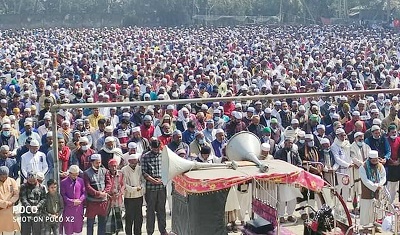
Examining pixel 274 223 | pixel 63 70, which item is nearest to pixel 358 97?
pixel 274 223

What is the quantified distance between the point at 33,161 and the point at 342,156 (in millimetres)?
4986

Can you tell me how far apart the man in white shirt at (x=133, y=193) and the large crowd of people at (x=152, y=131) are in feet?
0.05

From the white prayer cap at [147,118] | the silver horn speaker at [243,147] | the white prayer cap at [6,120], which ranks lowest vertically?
the white prayer cap at [6,120]

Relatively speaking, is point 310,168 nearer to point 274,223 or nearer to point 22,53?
point 274,223

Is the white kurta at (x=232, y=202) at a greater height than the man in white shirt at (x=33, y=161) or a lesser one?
lesser

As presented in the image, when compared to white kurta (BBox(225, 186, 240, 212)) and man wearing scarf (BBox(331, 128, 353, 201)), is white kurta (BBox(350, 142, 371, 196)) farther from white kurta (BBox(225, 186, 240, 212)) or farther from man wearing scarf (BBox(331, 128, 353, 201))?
white kurta (BBox(225, 186, 240, 212))

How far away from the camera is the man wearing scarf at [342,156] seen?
40.2 ft

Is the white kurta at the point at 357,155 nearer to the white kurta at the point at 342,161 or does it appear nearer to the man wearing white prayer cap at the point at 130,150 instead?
the white kurta at the point at 342,161

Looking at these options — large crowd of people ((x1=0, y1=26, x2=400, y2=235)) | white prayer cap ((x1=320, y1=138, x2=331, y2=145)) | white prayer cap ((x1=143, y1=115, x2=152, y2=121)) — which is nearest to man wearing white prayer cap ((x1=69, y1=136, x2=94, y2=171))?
large crowd of people ((x1=0, y1=26, x2=400, y2=235))

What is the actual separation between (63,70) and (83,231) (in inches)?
532

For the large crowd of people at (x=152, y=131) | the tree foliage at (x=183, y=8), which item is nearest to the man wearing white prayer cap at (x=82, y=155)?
the large crowd of people at (x=152, y=131)

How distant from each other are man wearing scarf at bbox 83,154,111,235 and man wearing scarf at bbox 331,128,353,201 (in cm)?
393

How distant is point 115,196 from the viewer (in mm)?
10797

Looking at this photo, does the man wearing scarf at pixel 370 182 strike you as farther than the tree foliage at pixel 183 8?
No
